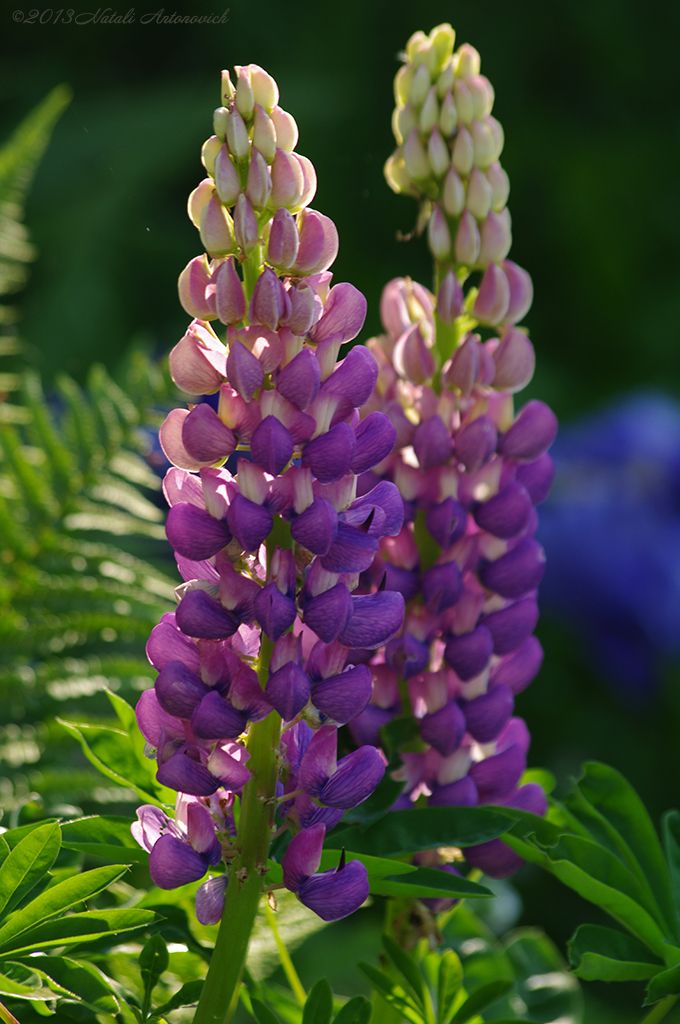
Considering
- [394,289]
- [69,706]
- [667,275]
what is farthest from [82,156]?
[394,289]

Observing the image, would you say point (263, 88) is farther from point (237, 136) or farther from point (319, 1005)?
point (319, 1005)

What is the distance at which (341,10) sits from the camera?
13.1 ft

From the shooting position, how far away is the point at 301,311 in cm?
53

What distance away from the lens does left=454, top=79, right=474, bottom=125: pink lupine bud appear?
2.33 feet

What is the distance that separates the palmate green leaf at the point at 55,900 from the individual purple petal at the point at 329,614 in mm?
116

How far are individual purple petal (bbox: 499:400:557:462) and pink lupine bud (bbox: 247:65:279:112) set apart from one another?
0.76 feet

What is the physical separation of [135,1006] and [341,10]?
3792 mm

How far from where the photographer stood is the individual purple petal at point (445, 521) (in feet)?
2.24

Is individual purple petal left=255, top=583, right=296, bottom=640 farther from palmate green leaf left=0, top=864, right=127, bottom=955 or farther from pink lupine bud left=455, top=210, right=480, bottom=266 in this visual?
pink lupine bud left=455, top=210, right=480, bottom=266

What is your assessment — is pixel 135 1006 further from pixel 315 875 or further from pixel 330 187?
pixel 330 187

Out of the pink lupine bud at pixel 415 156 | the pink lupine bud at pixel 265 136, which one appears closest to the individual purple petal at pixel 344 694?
the pink lupine bud at pixel 265 136

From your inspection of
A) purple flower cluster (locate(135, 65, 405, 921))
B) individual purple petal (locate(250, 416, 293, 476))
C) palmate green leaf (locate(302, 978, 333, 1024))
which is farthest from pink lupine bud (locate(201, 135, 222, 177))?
palmate green leaf (locate(302, 978, 333, 1024))

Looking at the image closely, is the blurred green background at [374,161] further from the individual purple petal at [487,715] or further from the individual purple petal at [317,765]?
the individual purple petal at [317,765]

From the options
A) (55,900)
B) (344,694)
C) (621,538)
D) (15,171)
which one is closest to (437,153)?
(344,694)
